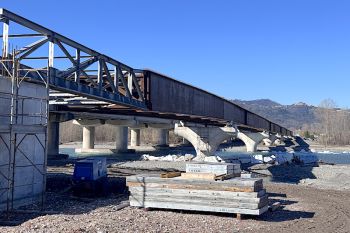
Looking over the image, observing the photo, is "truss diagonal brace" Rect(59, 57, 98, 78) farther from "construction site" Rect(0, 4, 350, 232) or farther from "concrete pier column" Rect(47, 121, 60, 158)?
"concrete pier column" Rect(47, 121, 60, 158)

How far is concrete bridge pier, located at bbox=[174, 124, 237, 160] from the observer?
52.7 meters

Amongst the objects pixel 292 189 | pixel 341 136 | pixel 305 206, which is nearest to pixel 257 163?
pixel 292 189

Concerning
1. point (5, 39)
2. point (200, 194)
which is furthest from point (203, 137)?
point (5, 39)

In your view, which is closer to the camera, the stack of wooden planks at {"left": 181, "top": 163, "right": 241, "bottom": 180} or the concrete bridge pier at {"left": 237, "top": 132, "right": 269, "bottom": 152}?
the stack of wooden planks at {"left": 181, "top": 163, "right": 241, "bottom": 180}

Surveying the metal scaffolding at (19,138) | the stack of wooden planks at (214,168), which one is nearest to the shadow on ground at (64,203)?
the metal scaffolding at (19,138)

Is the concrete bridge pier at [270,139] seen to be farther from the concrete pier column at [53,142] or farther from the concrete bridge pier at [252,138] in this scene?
the concrete pier column at [53,142]

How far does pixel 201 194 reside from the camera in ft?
55.9

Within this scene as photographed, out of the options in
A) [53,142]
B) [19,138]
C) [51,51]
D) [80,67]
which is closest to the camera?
[19,138]

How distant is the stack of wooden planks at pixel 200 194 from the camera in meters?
16.3

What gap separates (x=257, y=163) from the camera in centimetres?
4691

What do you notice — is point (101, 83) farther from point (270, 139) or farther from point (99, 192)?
point (270, 139)

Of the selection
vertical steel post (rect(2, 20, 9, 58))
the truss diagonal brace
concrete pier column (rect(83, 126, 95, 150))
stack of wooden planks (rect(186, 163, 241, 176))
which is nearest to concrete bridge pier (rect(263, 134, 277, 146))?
concrete pier column (rect(83, 126, 95, 150))

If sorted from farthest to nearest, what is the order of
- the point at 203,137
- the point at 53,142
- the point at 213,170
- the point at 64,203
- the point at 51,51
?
the point at 53,142
the point at 203,137
the point at 64,203
the point at 213,170
the point at 51,51

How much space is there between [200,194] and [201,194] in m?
0.04
